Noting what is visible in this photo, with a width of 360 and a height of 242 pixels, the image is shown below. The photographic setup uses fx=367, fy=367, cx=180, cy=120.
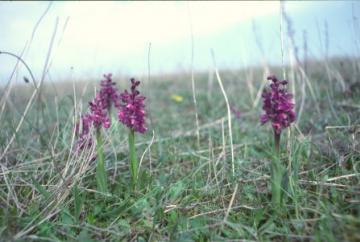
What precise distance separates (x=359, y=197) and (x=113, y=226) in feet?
4.67

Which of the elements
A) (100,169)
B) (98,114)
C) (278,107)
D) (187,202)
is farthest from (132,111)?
(278,107)

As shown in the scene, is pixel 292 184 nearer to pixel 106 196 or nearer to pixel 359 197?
pixel 359 197

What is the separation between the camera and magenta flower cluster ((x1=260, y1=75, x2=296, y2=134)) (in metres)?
2.10

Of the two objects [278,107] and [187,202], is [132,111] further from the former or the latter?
[278,107]

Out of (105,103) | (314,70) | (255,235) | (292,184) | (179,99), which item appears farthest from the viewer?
(314,70)

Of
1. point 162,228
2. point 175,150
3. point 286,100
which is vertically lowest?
point 162,228

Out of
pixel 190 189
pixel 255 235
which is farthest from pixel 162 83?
pixel 255 235

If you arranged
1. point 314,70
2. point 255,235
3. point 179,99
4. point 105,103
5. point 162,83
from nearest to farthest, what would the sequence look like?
point 255,235 → point 105,103 → point 179,99 → point 314,70 → point 162,83

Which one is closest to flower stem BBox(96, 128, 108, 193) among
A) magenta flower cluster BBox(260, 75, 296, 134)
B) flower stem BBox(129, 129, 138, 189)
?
flower stem BBox(129, 129, 138, 189)

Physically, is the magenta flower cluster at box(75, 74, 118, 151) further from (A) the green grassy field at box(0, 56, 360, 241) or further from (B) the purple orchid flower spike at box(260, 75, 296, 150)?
(B) the purple orchid flower spike at box(260, 75, 296, 150)

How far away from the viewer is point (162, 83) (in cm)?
1136

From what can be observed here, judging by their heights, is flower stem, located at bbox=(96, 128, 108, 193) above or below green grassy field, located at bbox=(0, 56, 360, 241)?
above

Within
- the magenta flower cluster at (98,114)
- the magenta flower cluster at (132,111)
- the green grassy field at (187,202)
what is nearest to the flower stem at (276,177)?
the green grassy field at (187,202)

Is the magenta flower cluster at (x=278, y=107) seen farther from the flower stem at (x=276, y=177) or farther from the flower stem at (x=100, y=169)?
the flower stem at (x=100, y=169)
